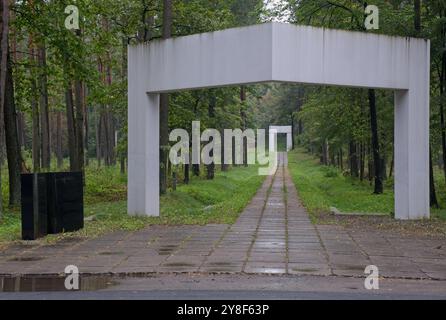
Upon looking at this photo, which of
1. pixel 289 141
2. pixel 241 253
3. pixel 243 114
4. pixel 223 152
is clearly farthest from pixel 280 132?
pixel 241 253

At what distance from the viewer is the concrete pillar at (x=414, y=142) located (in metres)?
18.3

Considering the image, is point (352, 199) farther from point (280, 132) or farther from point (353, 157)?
point (280, 132)

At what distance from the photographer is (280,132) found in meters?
94.3

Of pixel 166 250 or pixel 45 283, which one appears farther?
pixel 166 250

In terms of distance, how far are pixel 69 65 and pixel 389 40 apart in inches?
462

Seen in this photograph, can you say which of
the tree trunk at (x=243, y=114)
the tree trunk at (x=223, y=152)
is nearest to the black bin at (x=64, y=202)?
the tree trunk at (x=223, y=152)

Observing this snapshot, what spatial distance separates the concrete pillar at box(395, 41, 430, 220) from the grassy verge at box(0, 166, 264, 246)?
505cm

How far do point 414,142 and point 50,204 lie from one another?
10200 mm

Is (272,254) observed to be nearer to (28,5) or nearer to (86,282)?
(86,282)

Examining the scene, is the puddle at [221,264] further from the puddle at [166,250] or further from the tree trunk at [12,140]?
the tree trunk at [12,140]

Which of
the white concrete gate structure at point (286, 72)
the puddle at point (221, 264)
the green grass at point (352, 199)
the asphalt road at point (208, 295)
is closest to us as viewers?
the asphalt road at point (208, 295)

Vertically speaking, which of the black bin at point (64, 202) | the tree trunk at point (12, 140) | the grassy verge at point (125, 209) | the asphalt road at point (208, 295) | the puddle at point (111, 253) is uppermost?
the tree trunk at point (12, 140)

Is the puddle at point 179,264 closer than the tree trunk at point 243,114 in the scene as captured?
Yes

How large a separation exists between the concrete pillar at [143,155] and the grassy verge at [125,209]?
0.53m
